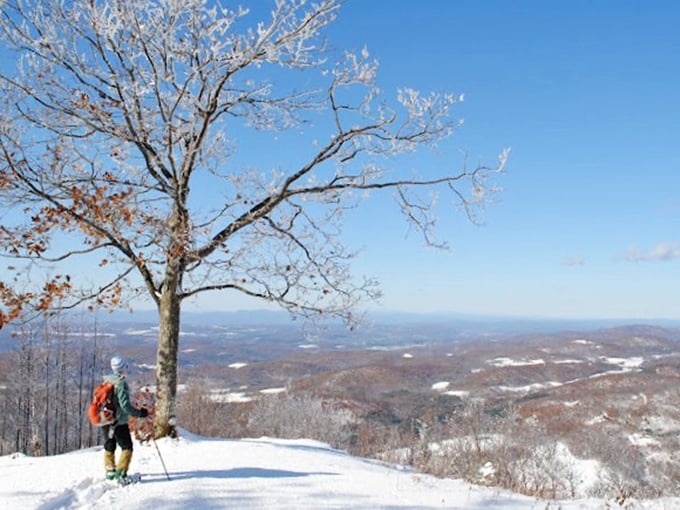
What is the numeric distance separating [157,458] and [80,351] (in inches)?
1500

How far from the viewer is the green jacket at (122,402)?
6715mm

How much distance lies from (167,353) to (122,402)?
3192mm

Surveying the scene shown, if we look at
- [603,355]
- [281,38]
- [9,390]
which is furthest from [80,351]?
[603,355]

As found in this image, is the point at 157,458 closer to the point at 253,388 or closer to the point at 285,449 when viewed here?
the point at 285,449

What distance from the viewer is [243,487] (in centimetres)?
611

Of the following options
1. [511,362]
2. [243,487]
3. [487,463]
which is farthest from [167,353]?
[511,362]

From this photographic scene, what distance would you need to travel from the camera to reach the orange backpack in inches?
261

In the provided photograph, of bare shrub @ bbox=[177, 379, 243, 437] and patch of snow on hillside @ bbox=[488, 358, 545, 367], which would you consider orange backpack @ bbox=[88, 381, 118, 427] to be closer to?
bare shrub @ bbox=[177, 379, 243, 437]

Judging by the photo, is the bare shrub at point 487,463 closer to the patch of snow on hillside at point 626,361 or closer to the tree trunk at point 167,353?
the tree trunk at point 167,353

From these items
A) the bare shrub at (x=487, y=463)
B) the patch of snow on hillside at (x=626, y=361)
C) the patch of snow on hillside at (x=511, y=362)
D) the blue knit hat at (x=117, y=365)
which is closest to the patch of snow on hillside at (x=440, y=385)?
the patch of snow on hillside at (x=511, y=362)

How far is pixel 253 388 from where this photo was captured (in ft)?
400

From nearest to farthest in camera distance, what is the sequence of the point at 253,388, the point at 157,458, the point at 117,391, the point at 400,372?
the point at 117,391
the point at 157,458
the point at 253,388
the point at 400,372

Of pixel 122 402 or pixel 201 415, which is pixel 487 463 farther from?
pixel 201 415

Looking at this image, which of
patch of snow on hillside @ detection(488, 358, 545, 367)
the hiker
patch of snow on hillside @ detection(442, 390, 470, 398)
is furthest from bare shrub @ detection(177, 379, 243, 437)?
patch of snow on hillside @ detection(488, 358, 545, 367)
